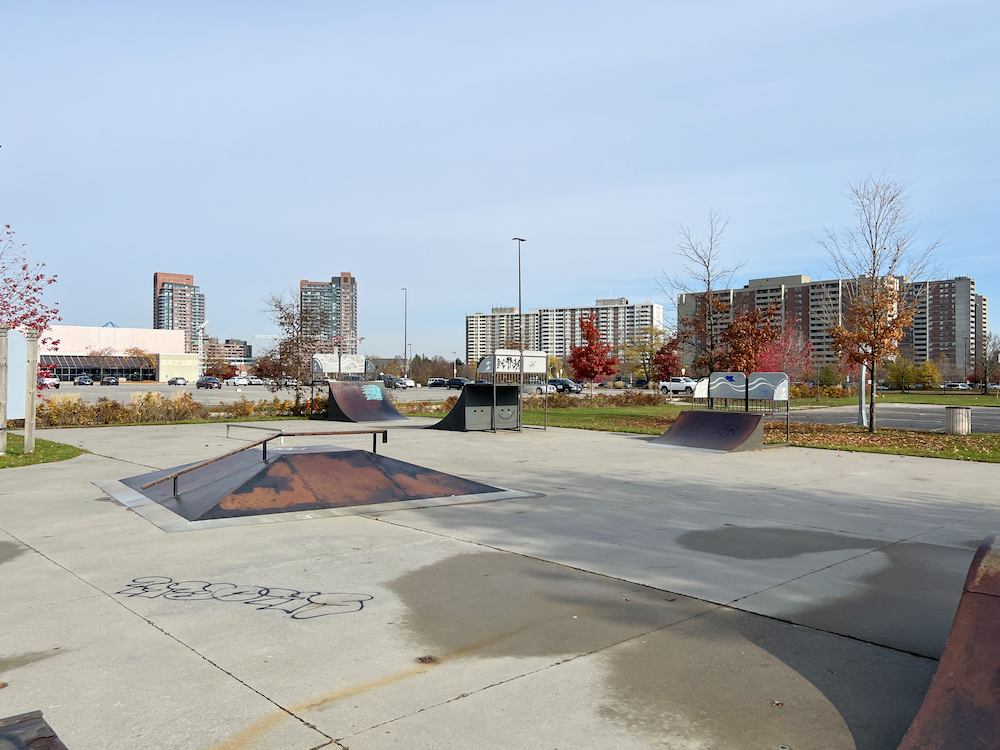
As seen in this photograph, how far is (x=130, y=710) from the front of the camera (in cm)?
326

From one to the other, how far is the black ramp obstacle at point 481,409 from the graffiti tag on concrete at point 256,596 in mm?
14940

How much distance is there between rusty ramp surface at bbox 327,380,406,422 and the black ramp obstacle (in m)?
4.49

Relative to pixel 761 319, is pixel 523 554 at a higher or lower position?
lower

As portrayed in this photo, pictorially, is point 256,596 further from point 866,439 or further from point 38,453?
point 866,439

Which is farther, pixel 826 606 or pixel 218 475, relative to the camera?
pixel 218 475

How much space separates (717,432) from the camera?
16.4 m

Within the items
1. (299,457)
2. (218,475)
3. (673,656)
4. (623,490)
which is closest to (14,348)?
(218,475)

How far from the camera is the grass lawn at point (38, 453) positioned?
39.9 feet

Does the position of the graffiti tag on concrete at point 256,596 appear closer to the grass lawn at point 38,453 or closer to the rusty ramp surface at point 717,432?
the grass lawn at point 38,453

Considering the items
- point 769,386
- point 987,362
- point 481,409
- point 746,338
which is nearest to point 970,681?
point 769,386

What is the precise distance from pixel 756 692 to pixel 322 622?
2.72 metres

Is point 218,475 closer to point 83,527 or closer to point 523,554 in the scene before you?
point 83,527

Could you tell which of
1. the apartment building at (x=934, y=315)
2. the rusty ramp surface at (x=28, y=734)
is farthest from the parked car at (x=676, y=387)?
the rusty ramp surface at (x=28, y=734)

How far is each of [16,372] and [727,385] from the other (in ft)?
58.7
